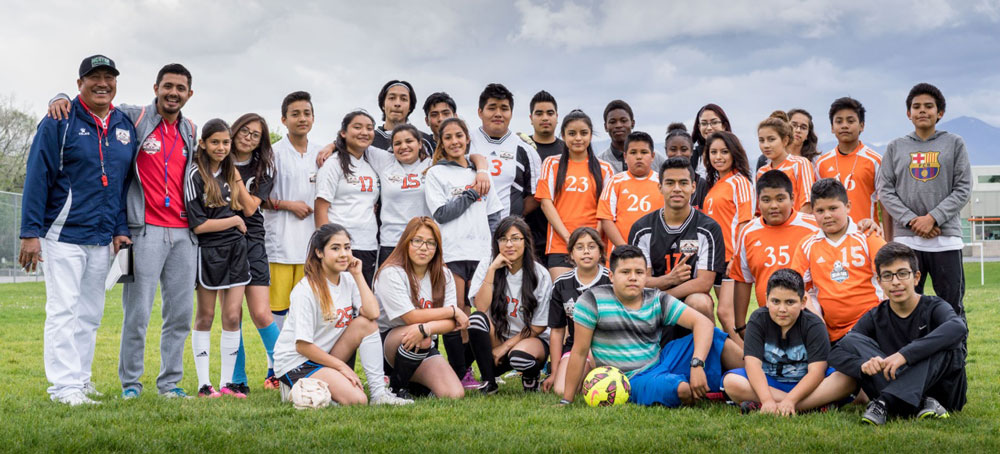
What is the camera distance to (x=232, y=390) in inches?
254

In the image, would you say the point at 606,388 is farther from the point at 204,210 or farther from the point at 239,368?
the point at 204,210

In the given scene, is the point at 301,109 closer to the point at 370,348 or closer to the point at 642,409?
the point at 370,348

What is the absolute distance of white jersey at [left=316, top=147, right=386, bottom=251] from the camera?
7.02 metres

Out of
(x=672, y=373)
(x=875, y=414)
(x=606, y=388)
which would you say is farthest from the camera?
(x=672, y=373)

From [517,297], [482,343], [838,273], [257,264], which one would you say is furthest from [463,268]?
[838,273]

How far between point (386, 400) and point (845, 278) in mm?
3410

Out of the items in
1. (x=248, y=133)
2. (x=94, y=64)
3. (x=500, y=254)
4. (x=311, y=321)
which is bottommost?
(x=311, y=321)

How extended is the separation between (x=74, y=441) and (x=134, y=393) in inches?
64.8

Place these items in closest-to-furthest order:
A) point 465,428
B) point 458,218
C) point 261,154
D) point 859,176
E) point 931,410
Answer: point 465,428
point 931,410
point 261,154
point 458,218
point 859,176

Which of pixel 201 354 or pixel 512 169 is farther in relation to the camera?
pixel 512 169

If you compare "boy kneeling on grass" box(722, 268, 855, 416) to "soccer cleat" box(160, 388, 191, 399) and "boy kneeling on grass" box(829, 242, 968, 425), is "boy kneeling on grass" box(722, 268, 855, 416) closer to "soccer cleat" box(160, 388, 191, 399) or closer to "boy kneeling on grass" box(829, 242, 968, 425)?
"boy kneeling on grass" box(829, 242, 968, 425)

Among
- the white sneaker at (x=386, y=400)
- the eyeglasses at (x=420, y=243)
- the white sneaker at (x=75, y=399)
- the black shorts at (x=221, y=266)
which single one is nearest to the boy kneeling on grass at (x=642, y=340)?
the white sneaker at (x=386, y=400)

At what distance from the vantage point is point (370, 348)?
19.1 feet

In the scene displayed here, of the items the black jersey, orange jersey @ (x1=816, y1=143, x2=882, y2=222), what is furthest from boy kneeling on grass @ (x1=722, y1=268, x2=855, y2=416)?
orange jersey @ (x1=816, y1=143, x2=882, y2=222)
